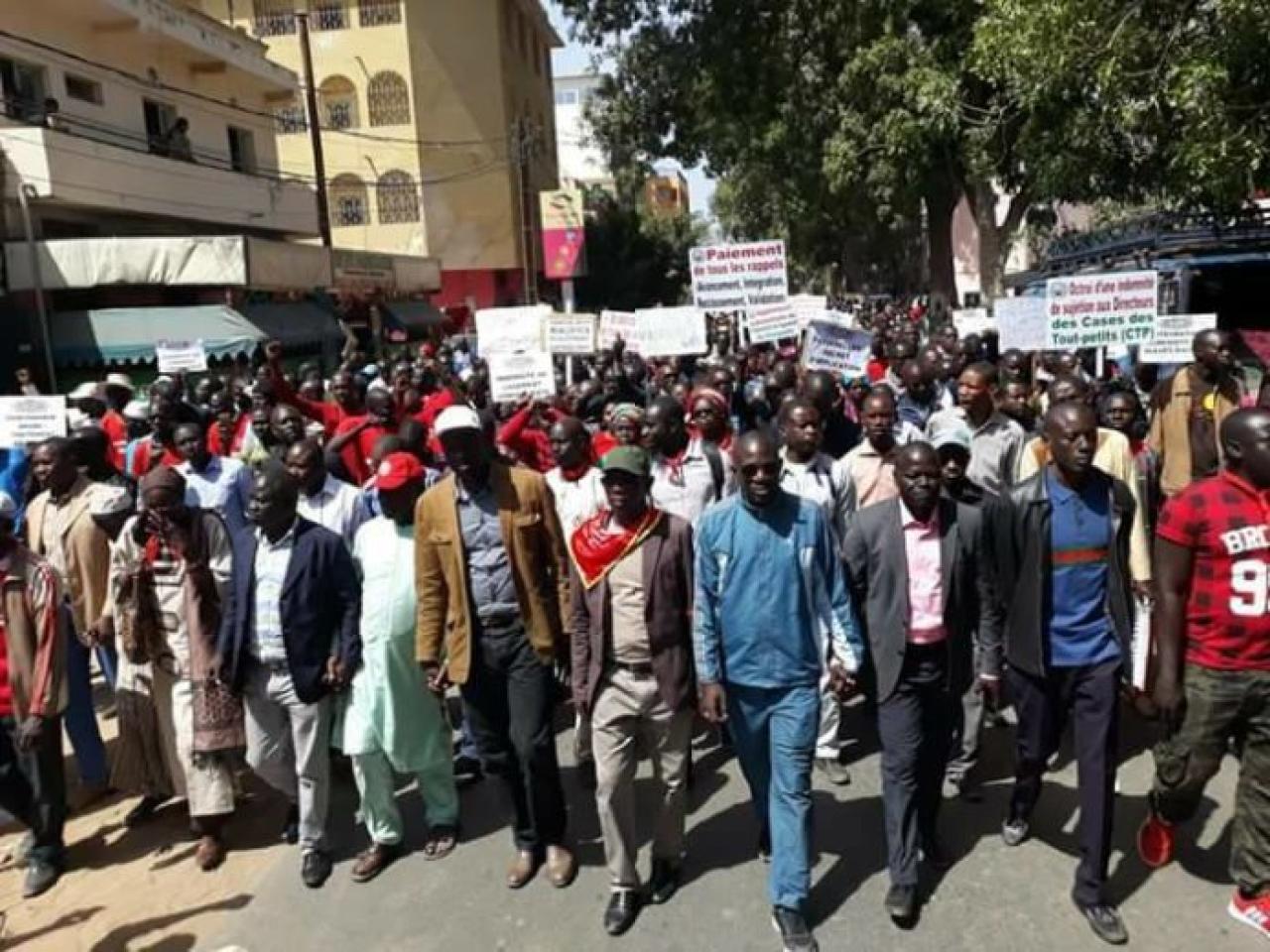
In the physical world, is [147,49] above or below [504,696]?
above

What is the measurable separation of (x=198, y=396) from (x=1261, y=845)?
35.3 feet

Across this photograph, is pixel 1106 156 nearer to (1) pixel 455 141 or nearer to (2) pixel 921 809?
(2) pixel 921 809

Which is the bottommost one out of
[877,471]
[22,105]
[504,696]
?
[504,696]

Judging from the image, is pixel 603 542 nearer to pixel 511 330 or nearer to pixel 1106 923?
pixel 1106 923

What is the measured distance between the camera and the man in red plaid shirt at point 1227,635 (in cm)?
336

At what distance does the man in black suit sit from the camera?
14.0 ft

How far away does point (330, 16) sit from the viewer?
3647cm

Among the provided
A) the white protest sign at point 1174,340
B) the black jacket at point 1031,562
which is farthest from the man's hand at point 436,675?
the white protest sign at point 1174,340

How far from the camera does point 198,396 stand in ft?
37.5

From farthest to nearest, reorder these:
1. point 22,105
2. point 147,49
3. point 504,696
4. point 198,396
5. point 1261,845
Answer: point 147,49 → point 22,105 → point 198,396 → point 504,696 → point 1261,845

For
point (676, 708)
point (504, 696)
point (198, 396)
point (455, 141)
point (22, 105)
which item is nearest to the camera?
point (676, 708)

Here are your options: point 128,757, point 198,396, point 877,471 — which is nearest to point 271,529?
point 128,757

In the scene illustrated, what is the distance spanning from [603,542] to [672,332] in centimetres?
659

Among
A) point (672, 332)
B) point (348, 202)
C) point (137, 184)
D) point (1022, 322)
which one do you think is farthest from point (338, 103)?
point (1022, 322)
